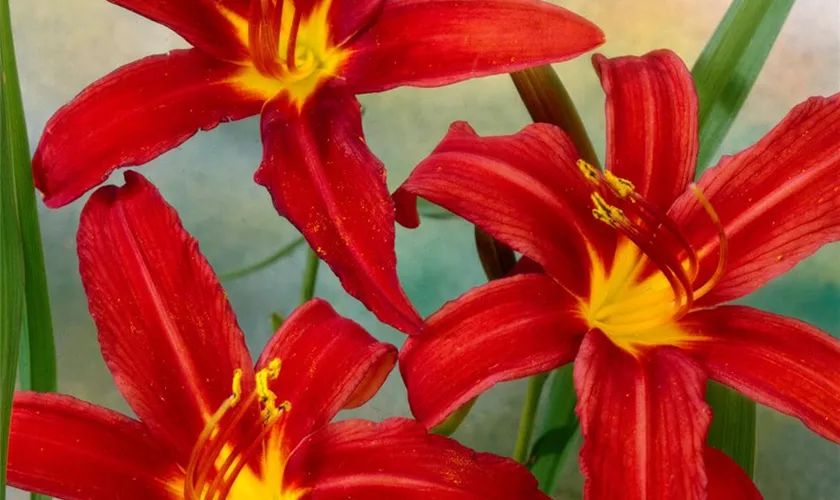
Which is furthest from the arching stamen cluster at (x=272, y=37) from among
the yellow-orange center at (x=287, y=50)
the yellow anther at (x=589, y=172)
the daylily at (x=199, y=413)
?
the yellow anther at (x=589, y=172)

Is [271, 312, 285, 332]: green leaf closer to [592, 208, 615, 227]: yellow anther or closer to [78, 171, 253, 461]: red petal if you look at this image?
[78, 171, 253, 461]: red petal

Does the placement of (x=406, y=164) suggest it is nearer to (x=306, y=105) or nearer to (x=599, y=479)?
(x=306, y=105)

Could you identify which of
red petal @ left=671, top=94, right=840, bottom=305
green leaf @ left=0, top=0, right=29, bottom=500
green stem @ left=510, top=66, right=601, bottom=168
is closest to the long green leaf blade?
green leaf @ left=0, top=0, right=29, bottom=500

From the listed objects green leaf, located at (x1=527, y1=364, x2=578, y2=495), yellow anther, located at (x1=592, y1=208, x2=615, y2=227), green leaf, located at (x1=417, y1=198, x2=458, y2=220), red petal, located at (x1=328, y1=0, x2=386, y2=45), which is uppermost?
red petal, located at (x1=328, y1=0, x2=386, y2=45)

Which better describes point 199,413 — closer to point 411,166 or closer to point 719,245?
point 411,166

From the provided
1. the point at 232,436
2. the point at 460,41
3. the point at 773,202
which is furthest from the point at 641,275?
the point at 232,436

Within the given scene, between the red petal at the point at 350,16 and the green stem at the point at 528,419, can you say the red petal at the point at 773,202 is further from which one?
the red petal at the point at 350,16

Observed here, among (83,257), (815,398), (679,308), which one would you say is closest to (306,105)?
(83,257)
